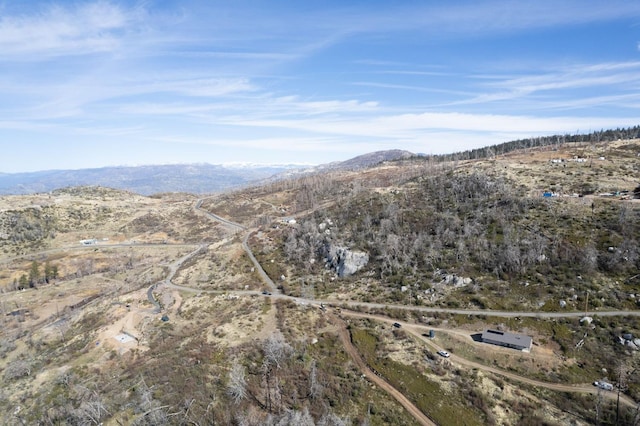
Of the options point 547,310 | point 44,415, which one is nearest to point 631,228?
point 547,310

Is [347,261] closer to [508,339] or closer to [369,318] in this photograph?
[369,318]

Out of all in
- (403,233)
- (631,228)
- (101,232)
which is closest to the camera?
(631,228)

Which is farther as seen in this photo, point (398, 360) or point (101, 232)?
point (101, 232)

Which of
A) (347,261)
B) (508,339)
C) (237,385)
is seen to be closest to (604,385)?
(508,339)

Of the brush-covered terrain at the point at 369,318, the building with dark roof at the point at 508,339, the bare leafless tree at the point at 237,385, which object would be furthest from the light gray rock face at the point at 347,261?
the bare leafless tree at the point at 237,385

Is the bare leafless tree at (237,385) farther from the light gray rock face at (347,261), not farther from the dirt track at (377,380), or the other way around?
the light gray rock face at (347,261)

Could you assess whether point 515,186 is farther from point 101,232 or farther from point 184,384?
point 101,232
